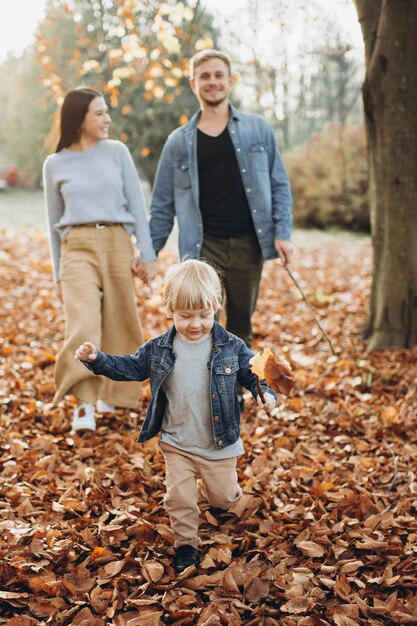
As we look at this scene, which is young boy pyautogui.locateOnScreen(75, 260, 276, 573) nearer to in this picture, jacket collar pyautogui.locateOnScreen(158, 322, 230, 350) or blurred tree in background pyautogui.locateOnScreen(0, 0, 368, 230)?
jacket collar pyautogui.locateOnScreen(158, 322, 230, 350)

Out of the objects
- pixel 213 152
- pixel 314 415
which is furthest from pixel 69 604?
pixel 213 152

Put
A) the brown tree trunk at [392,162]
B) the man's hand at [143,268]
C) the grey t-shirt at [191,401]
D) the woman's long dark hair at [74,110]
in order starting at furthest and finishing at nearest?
the brown tree trunk at [392,162] < the man's hand at [143,268] < the woman's long dark hair at [74,110] < the grey t-shirt at [191,401]

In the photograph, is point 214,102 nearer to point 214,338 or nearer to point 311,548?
point 214,338

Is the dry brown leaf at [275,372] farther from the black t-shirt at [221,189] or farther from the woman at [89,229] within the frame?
the woman at [89,229]

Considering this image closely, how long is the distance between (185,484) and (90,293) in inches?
66.4

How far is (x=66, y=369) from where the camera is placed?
156 inches

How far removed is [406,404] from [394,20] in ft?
9.41

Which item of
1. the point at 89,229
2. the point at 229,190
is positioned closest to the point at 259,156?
the point at 229,190

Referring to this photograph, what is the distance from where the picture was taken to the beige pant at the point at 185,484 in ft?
8.96

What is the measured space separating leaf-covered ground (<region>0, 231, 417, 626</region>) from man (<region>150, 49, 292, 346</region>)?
121 cm

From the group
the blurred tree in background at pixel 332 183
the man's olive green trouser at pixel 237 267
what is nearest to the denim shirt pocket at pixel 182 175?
the man's olive green trouser at pixel 237 267

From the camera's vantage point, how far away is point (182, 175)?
3986 mm

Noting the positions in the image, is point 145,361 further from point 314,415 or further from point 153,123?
point 153,123

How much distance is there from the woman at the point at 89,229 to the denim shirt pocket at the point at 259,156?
30.8 inches
